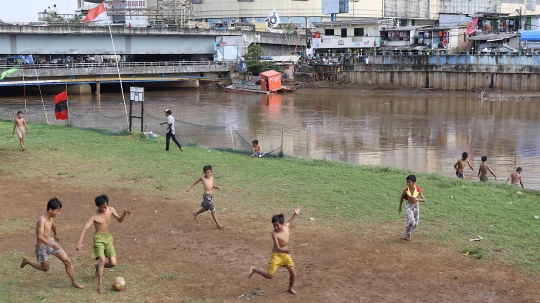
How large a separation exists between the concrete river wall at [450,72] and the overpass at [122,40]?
1604cm

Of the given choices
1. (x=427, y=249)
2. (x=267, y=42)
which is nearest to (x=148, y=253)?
(x=427, y=249)

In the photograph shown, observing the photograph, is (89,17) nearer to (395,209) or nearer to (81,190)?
(81,190)

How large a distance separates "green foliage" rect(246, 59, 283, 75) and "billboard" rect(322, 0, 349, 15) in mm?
26438

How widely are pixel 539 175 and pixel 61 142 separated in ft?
54.8

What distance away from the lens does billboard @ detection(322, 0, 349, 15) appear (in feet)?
281

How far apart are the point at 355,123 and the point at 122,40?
35.8m

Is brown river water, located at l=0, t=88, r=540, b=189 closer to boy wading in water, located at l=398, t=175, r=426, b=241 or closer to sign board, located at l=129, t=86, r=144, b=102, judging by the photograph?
sign board, located at l=129, t=86, r=144, b=102

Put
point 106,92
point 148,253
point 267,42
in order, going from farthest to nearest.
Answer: point 267,42
point 106,92
point 148,253

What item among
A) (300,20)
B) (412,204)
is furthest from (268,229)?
(300,20)

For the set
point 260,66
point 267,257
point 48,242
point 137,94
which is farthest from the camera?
point 260,66

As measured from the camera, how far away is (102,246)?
9.07 meters

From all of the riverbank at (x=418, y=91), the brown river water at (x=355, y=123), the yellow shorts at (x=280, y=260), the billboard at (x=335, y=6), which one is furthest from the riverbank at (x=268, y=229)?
the billboard at (x=335, y=6)

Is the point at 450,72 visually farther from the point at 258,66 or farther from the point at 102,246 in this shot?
the point at 102,246

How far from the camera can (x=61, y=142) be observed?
23.3 meters
